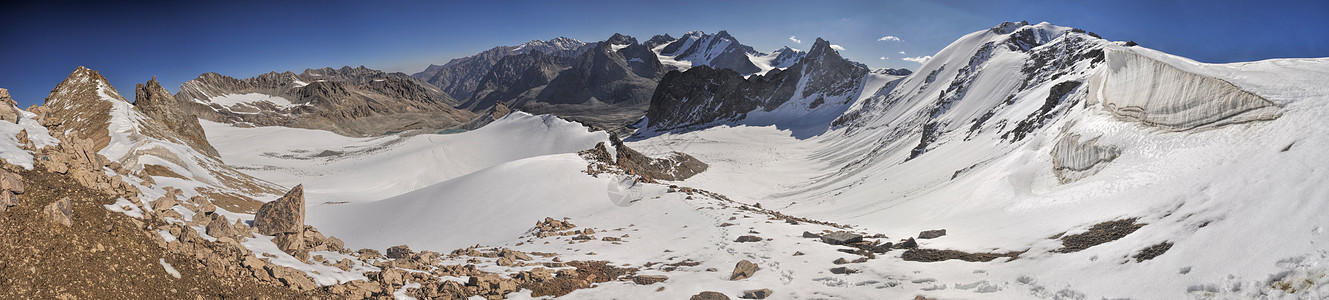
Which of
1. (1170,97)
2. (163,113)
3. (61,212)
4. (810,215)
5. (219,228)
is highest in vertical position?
(163,113)

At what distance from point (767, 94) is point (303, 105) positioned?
11546cm

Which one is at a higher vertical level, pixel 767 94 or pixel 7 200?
pixel 767 94

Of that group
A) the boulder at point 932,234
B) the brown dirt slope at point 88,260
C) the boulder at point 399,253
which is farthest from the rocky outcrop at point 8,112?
the boulder at point 932,234

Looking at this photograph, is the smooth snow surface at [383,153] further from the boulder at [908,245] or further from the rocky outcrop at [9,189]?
the boulder at [908,245]

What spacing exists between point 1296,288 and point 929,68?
88.8m

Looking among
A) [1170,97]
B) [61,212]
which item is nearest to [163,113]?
[61,212]

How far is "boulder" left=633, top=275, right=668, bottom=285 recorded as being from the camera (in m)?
10.4

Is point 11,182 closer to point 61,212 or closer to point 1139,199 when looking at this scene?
point 61,212

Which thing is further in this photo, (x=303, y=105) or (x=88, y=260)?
(x=303, y=105)

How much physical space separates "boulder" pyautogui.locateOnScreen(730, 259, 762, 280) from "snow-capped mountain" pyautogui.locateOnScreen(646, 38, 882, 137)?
9626 cm

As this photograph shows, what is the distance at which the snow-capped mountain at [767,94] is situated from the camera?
10975 cm

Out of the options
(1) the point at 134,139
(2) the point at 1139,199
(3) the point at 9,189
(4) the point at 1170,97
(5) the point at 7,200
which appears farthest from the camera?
(1) the point at 134,139

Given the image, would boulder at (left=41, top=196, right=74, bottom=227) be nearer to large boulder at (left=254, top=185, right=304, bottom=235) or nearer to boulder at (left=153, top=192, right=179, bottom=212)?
boulder at (left=153, top=192, right=179, bottom=212)

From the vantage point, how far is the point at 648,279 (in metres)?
10.6
